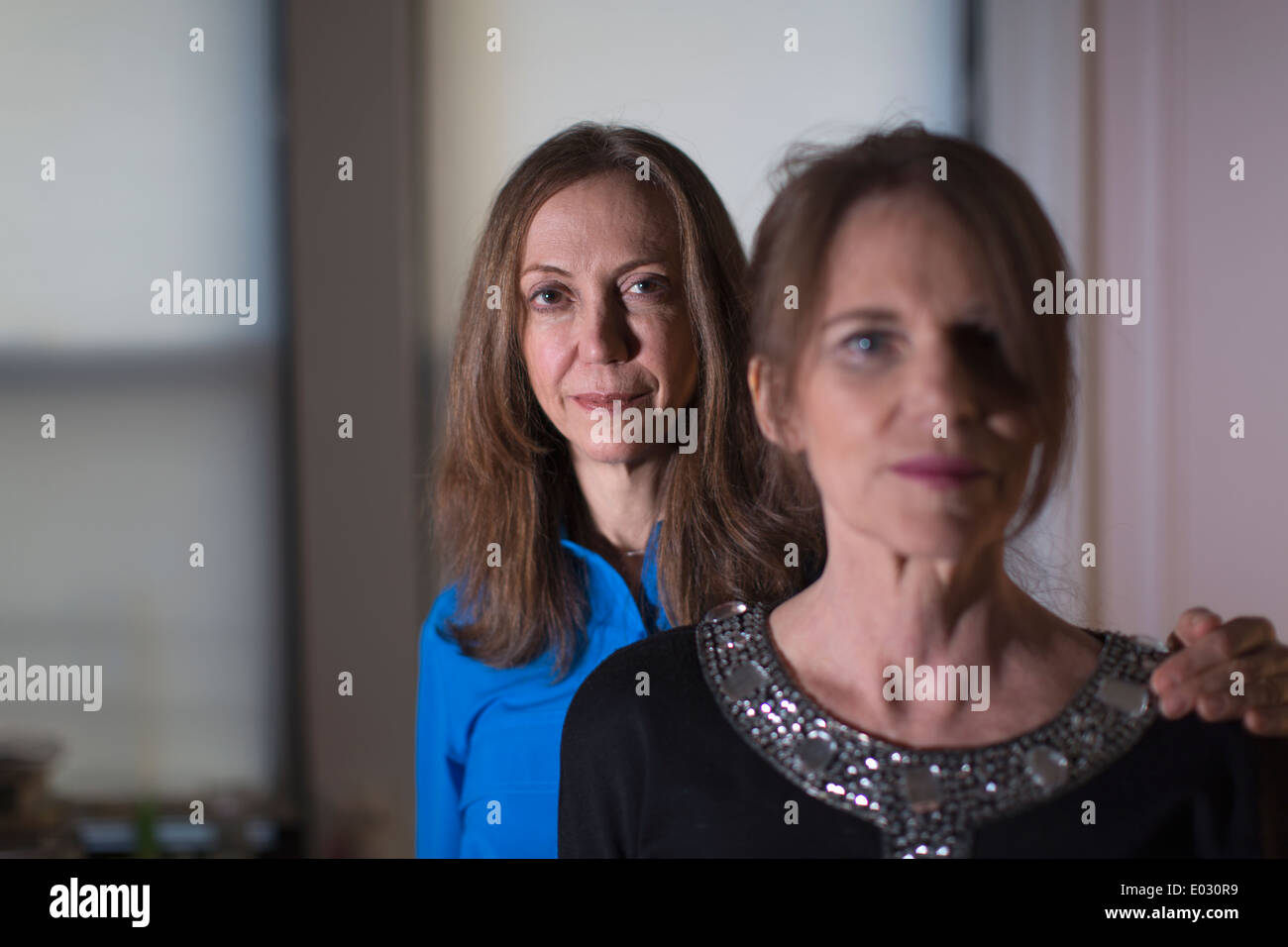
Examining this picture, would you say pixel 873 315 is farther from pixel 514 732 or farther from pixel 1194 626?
pixel 514 732

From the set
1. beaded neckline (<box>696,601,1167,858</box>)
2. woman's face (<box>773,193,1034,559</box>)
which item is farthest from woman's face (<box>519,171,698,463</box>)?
beaded neckline (<box>696,601,1167,858</box>)

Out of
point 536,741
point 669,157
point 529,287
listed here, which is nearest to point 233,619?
point 536,741

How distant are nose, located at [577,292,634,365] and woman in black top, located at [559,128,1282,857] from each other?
0.71ft

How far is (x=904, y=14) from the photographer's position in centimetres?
134

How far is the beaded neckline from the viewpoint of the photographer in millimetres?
924

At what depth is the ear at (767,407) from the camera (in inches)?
39.0

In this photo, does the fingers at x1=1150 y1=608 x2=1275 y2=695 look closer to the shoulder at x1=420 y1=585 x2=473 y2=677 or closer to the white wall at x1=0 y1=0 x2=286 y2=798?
the shoulder at x1=420 y1=585 x2=473 y2=677

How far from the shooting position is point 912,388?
91cm

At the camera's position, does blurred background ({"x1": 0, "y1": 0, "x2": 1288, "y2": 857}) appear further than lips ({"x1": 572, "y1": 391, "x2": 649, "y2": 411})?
Yes

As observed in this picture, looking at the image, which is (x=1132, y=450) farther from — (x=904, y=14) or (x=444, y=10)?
(x=444, y=10)

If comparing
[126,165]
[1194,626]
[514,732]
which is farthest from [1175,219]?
[126,165]
